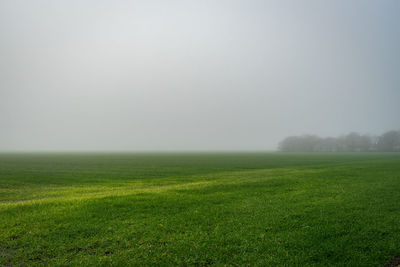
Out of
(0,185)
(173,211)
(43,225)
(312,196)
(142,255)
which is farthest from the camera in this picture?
(0,185)

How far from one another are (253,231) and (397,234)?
606cm

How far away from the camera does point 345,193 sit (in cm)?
1786

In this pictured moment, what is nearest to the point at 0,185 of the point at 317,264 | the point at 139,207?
the point at 139,207

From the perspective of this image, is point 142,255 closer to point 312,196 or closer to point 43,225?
point 43,225

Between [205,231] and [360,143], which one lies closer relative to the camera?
[205,231]

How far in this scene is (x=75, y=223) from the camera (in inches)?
460

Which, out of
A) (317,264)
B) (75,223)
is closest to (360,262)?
(317,264)

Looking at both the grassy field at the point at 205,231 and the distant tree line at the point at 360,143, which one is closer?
the grassy field at the point at 205,231

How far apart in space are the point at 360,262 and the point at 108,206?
43.0 feet

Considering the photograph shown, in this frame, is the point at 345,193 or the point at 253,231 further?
the point at 345,193

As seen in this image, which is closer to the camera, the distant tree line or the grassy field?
the grassy field

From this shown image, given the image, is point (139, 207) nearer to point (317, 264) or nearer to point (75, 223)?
point (75, 223)

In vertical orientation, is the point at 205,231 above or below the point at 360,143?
below

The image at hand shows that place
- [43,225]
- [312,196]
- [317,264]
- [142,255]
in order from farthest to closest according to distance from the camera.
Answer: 1. [312,196]
2. [43,225]
3. [142,255]
4. [317,264]
